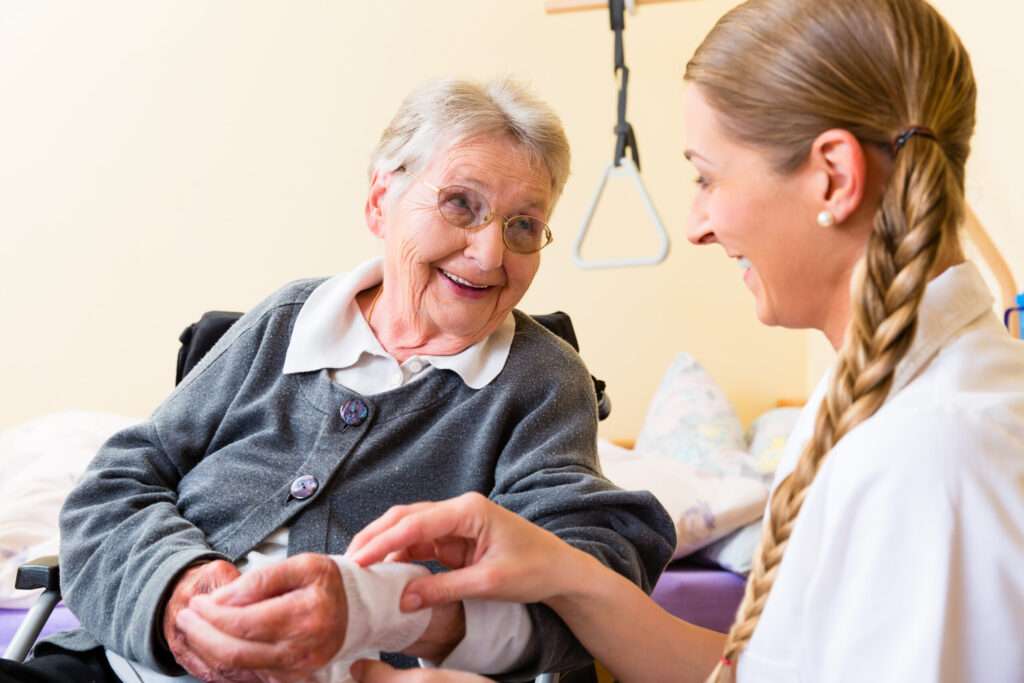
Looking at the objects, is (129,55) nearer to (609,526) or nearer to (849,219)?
(609,526)

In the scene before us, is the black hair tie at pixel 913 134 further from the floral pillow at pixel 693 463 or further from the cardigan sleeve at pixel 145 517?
the floral pillow at pixel 693 463

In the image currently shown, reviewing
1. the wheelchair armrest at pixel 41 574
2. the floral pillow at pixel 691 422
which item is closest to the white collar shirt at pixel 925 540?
the wheelchair armrest at pixel 41 574

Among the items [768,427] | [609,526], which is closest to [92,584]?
[609,526]

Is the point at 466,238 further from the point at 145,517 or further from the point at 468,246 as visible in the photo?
the point at 145,517

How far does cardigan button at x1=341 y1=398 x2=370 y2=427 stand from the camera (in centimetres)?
151

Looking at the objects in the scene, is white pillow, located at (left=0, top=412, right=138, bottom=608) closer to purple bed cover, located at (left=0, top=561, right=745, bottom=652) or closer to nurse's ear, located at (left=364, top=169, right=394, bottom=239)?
nurse's ear, located at (left=364, top=169, right=394, bottom=239)

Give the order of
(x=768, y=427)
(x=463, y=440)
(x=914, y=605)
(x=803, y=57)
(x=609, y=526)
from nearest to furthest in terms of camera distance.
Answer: (x=914, y=605)
(x=803, y=57)
(x=609, y=526)
(x=463, y=440)
(x=768, y=427)

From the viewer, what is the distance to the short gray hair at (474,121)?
1.57 meters

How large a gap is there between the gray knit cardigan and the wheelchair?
0.19ft

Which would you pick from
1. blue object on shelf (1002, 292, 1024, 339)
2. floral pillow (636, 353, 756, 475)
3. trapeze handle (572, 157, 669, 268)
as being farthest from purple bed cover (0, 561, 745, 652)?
blue object on shelf (1002, 292, 1024, 339)

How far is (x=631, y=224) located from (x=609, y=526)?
2.38m

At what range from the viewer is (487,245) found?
154 cm

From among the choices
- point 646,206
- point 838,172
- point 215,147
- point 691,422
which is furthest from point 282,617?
point 215,147

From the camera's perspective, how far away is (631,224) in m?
3.70
